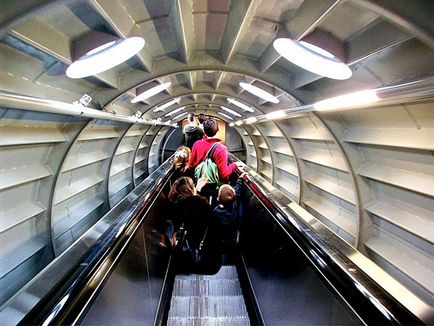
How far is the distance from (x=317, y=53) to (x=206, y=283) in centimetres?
255

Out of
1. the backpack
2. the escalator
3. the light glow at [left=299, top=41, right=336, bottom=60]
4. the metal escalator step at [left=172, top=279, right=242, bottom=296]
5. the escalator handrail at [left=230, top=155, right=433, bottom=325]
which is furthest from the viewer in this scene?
the backpack

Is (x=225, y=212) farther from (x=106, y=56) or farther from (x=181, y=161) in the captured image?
(x=181, y=161)

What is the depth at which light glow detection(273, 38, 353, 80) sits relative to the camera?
213cm

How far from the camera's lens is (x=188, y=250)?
3.13m

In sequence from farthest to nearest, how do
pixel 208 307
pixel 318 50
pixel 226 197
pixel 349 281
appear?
pixel 226 197, pixel 208 307, pixel 318 50, pixel 349 281

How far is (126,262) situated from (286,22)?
2161 mm

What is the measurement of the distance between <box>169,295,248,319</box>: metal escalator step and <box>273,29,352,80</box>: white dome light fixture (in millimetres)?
2220

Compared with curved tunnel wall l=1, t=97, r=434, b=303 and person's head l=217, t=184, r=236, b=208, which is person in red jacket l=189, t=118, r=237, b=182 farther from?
curved tunnel wall l=1, t=97, r=434, b=303

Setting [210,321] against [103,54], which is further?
[210,321]

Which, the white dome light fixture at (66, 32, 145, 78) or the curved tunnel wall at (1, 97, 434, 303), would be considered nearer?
the white dome light fixture at (66, 32, 145, 78)

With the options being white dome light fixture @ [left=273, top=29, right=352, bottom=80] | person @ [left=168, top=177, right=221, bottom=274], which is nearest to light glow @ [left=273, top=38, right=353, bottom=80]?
white dome light fixture @ [left=273, top=29, right=352, bottom=80]

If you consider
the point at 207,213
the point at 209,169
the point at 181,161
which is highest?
the point at 209,169

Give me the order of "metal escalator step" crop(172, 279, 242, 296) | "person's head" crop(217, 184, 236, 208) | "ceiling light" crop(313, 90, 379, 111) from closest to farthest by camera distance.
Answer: "ceiling light" crop(313, 90, 379, 111)
"metal escalator step" crop(172, 279, 242, 296)
"person's head" crop(217, 184, 236, 208)

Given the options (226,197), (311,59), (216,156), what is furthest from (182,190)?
(311,59)
